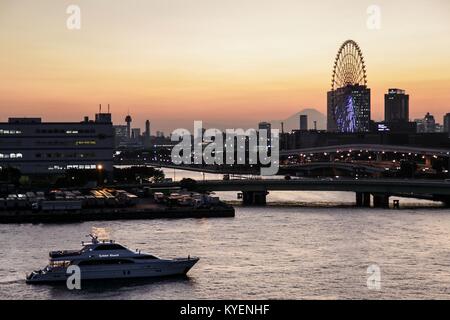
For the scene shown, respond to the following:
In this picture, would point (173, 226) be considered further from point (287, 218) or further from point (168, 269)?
point (168, 269)

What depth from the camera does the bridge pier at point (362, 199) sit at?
32816mm

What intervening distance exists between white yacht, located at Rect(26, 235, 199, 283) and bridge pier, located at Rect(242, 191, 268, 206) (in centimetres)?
1858

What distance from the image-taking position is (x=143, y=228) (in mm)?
22656

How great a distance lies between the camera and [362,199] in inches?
1316

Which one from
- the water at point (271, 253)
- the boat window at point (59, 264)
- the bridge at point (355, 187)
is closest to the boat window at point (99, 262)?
the boat window at point (59, 264)

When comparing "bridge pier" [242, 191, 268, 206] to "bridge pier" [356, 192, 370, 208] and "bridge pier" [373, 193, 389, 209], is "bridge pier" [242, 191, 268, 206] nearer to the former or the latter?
"bridge pier" [356, 192, 370, 208]

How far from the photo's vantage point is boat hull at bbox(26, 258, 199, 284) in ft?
45.4

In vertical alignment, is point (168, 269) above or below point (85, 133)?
below

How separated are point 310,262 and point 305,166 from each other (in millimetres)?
49146

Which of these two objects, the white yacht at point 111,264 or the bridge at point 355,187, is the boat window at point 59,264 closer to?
the white yacht at point 111,264
